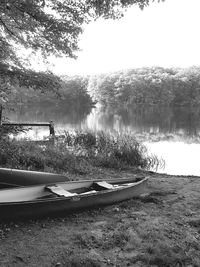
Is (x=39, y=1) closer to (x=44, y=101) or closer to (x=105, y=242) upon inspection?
(x=105, y=242)

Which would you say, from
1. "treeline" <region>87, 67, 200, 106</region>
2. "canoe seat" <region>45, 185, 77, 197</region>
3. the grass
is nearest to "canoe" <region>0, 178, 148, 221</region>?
"canoe seat" <region>45, 185, 77, 197</region>

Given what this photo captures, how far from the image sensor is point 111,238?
13.0ft

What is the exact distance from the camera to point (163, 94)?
7162cm

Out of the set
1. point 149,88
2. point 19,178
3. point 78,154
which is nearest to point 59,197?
point 19,178

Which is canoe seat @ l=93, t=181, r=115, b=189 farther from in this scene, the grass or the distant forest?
the distant forest

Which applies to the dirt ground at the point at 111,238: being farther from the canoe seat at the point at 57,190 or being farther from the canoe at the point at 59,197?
the canoe seat at the point at 57,190

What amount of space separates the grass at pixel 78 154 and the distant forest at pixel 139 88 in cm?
5539

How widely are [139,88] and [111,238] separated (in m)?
71.3

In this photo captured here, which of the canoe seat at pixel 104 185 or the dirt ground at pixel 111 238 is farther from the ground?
the canoe seat at pixel 104 185

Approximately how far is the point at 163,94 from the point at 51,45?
6572 centimetres

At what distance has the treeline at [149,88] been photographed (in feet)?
235

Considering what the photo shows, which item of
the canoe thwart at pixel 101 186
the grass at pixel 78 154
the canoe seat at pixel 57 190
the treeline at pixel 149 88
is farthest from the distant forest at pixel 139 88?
the canoe seat at pixel 57 190

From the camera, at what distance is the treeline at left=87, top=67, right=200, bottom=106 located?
2817 inches

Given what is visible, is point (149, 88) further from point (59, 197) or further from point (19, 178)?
point (59, 197)
